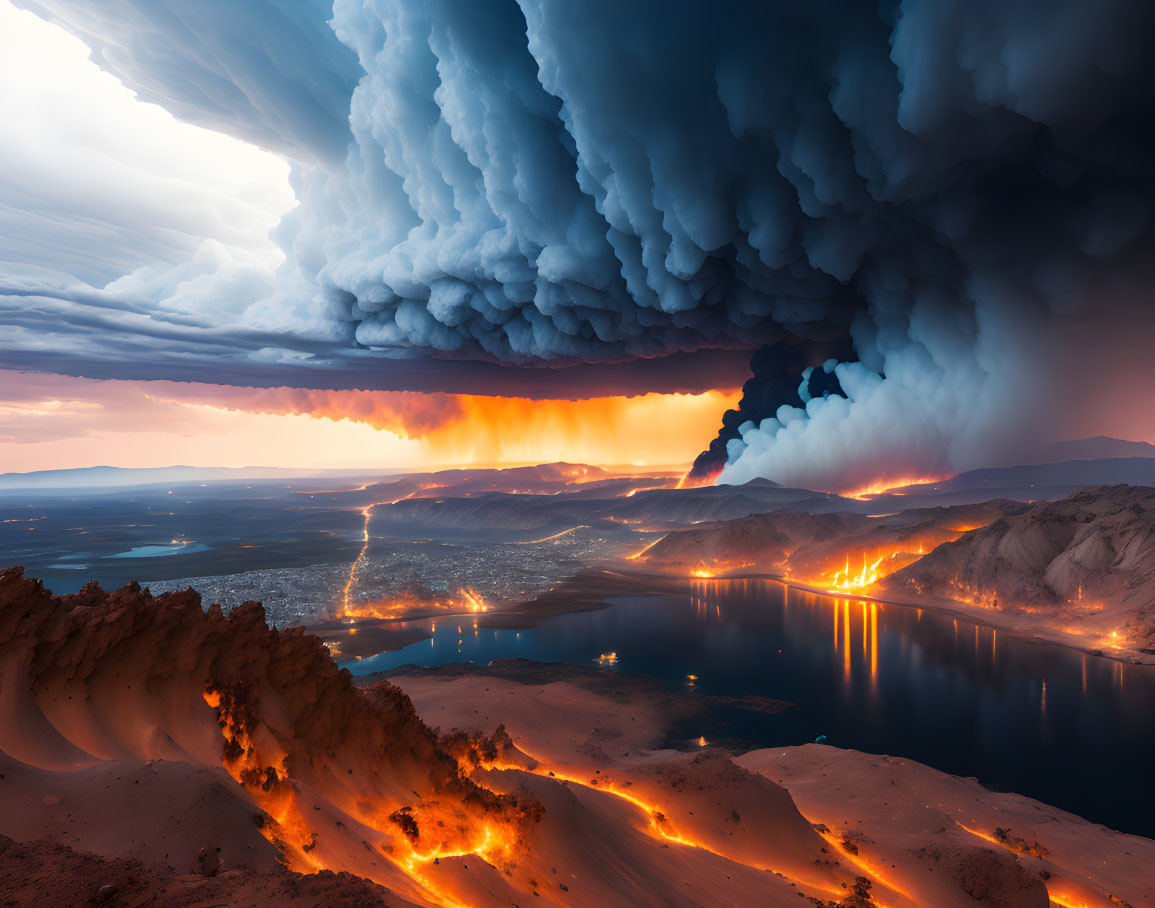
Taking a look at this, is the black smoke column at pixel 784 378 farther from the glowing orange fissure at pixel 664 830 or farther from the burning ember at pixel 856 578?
the glowing orange fissure at pixel 664 830

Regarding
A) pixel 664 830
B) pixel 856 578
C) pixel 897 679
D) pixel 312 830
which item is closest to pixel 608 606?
pixel 897 679

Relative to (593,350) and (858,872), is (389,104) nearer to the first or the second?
(593,350)

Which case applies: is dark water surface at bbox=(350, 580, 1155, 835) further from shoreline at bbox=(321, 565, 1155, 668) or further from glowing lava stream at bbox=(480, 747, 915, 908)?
glowing lava stream at bbox=(480, 747, 915, 908)

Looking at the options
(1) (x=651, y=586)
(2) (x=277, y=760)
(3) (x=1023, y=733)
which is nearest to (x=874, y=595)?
(1) (x=651, y=586)

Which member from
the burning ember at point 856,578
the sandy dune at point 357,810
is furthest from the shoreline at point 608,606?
the sandy dune at point 357,810

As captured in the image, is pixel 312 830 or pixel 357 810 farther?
pixel 357 810

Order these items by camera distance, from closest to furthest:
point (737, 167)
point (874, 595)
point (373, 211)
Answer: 1. point (737, 167)
2. point (373, 211)
3. point (874, 595)

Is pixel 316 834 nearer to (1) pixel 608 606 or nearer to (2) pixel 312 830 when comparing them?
(2) pixel 312 830

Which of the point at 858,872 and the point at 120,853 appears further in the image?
the point at 858,872

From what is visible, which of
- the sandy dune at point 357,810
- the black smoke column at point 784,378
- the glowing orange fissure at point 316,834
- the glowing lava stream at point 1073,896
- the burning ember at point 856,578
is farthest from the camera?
the black smoke column at point 784,378
